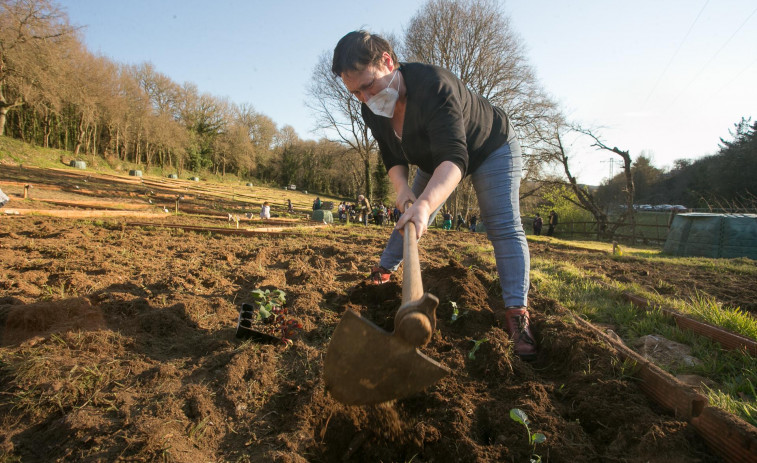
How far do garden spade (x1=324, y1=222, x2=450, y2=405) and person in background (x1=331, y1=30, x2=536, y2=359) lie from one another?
56cm

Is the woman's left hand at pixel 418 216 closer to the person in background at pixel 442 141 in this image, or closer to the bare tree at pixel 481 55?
the person in background at pixel 442 141

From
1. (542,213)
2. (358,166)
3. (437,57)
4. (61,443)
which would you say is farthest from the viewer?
(358,166)

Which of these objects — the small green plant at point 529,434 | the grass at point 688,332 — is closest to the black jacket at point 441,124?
the small green plant at point 529,434

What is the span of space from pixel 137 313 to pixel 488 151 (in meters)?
2.43

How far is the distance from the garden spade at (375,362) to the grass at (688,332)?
118 cm

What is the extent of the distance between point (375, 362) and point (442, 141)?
3.75 ft

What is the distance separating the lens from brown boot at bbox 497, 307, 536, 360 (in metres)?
2.10

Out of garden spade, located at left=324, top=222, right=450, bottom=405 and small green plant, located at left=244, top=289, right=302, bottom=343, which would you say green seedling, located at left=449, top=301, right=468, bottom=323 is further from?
garden spade, located at left=324, top=222, right=450, bottom=405

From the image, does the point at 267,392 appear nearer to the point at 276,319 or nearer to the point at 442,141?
the point at 276,319

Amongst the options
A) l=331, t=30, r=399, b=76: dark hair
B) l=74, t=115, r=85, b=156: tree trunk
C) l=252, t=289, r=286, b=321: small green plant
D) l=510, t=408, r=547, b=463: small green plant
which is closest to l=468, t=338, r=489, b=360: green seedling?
l=510, t=408, r=547, b=463: small green plant

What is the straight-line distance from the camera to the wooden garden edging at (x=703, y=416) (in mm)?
1182

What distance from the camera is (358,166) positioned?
3822 centimetres

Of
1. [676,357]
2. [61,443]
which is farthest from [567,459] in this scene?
[61,443]

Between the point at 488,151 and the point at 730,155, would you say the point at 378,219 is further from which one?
the point at 730,155
